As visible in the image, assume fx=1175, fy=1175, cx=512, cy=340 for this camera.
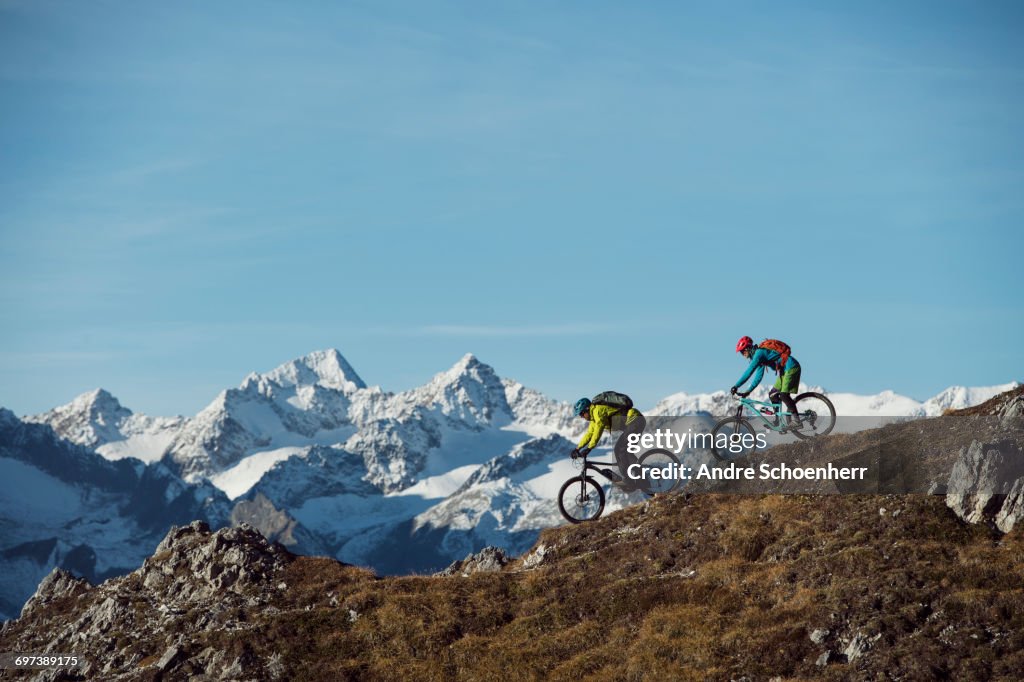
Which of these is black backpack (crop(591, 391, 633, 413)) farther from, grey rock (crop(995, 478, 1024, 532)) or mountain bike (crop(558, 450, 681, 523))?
grey rock (crop(995, 478, 1024, 532))

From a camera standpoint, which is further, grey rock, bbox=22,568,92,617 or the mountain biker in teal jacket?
grey rock, bbox=22,568,92,617

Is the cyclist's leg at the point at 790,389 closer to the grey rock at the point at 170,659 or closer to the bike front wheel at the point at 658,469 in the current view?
the bike front wheel at the point at 658,469

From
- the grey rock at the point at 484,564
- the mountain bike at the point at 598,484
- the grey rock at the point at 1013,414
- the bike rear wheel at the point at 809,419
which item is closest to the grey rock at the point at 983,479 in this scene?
the grey rock at the point at 1013,414

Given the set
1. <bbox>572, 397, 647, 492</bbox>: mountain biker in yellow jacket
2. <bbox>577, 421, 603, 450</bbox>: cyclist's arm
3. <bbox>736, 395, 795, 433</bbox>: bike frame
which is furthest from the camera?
<bbox>736, 395, 795, 433</bbox>: bike frame

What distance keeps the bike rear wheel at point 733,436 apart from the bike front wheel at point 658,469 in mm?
2153

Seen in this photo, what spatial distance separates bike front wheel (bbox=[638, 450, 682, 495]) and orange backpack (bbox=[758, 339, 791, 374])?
5.60 m

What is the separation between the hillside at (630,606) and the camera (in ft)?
125

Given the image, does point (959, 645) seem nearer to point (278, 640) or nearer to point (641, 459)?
A: point (641, 459)

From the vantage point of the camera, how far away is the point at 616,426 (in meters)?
45.6

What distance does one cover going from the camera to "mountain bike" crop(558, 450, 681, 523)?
4616cm

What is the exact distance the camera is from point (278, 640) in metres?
47.8

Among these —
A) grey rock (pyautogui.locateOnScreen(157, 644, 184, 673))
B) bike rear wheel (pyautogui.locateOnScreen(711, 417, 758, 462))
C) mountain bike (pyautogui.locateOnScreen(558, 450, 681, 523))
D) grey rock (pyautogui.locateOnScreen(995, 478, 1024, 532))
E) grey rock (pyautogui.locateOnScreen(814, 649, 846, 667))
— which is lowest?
grey rock (pyautogui.locateOnScreen(157, 644, 184, 673))

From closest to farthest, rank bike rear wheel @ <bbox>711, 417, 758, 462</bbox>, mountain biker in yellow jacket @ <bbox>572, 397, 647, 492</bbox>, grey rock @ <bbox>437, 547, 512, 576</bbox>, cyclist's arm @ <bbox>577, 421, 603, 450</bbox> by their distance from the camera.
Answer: cyclist's arm @ <bbox>577, 421, 603, 450</bbox>, mountain biker in yellow jacket @ <bbox>572, 397, 647, 492</bbox>, bike rear wheel @ <bbox>711, 417, 758, 462</bbox>, grey rock @ <bbox>437, 547, 512, 576</bbox>

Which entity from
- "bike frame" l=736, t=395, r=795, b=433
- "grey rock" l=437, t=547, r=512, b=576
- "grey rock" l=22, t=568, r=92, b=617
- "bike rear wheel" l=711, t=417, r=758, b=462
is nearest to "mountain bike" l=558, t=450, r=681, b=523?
"bike rear wheel" l=711, t=417, r=758, b=462
